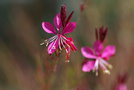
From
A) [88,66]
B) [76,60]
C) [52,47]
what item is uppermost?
[52,47]

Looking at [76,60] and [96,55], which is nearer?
[96,55]

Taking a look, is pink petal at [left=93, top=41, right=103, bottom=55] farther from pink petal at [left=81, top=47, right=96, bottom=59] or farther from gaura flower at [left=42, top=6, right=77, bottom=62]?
gaura flower at [left=42, top=6, right=77, bottom=62]

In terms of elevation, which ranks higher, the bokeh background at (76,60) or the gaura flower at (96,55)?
the gaura flower at (96,55)

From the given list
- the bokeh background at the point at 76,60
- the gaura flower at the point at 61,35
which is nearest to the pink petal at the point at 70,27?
the gaura flower at the point at 61,35

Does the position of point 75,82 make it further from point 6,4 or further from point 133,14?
point 6,4

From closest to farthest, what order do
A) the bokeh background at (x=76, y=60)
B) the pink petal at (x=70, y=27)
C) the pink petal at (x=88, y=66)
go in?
the pink petal at (x=70, y=27), the pink petal at (x=88, y=66), the bokeh background at (x=76, y=60)

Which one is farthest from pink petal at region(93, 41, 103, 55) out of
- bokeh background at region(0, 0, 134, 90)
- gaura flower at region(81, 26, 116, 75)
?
bokeh background at region(0, 0, 134, 90)

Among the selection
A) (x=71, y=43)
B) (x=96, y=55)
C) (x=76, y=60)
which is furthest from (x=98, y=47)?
(x=76, y=60)

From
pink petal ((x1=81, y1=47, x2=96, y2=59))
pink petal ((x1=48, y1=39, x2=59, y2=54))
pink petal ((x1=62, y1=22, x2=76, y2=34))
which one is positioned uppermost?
pink petal ((x1=62, y1=22, x2=76, y2=34))

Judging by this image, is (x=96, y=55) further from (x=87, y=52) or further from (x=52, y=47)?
(x=52, y=47)

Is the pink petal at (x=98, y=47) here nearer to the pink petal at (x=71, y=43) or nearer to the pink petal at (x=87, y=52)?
the pink petal at (x=87, y=52)

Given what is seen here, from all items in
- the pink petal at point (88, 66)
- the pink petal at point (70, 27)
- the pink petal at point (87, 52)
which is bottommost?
the pink petal at point (88, 66)

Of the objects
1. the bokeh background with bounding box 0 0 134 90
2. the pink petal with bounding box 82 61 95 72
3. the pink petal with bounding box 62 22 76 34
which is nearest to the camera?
the pink petal with bounding box 62 22 76 34
